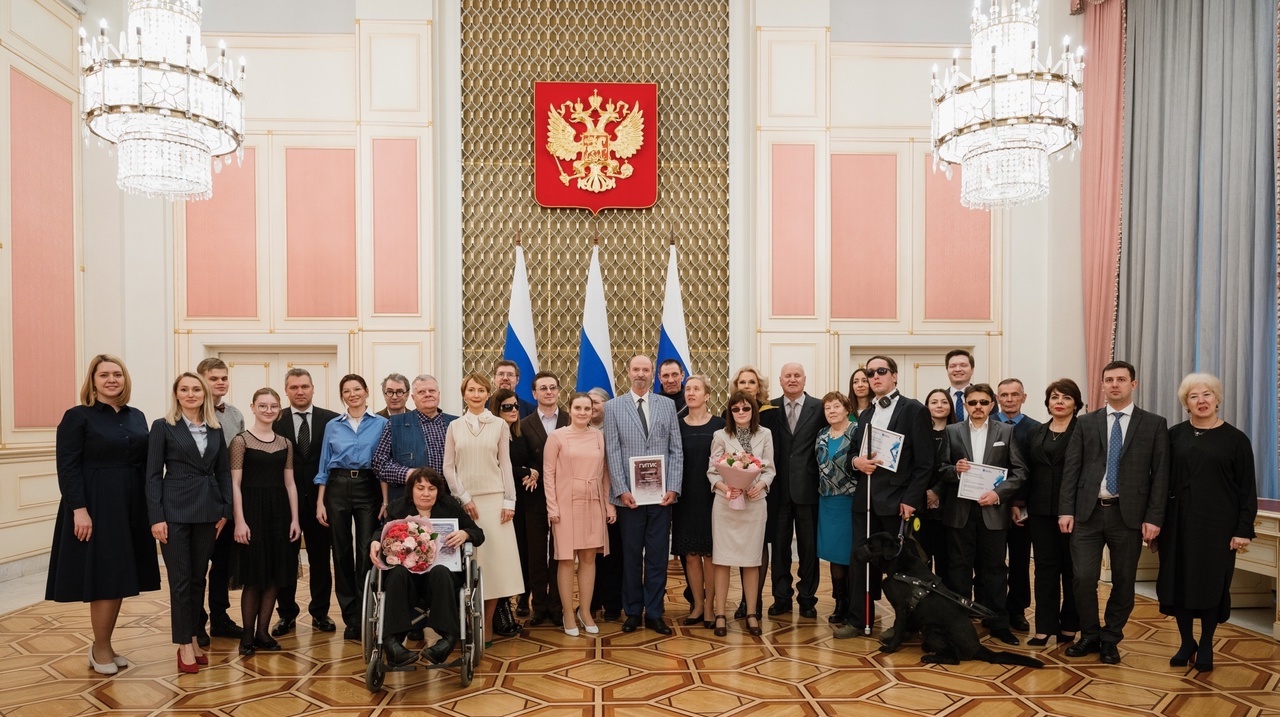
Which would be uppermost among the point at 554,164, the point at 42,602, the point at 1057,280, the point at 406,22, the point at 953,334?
the point at 406,22

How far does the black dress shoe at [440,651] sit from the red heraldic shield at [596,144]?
5.02 metres

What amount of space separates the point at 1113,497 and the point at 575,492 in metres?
2.93

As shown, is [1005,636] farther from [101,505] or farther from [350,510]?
[101,505]

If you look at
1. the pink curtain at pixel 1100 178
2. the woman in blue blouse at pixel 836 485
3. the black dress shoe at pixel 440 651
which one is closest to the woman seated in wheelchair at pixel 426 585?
the black dress shoe at pixel 440 651

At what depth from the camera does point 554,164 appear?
26.3 feet

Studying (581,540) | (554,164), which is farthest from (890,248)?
(581,540)

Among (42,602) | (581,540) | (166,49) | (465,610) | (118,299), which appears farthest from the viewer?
(118,299)

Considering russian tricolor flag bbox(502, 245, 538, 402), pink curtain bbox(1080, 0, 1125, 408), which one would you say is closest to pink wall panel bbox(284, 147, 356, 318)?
russian tricolor flag bbox(502, 245, 538, 402)

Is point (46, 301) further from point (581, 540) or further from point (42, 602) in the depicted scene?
point (581, 540)

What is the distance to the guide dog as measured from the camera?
4227 mm

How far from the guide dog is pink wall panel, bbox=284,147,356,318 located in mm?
5522

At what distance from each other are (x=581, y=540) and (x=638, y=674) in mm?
851

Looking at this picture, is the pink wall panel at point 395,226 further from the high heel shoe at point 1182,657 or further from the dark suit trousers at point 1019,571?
the high heel shoe at point 1182,657

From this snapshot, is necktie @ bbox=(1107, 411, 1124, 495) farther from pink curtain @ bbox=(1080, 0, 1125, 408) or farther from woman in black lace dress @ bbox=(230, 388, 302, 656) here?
woman in black lace dress @ bbox=(230, 388, 302, 656)
